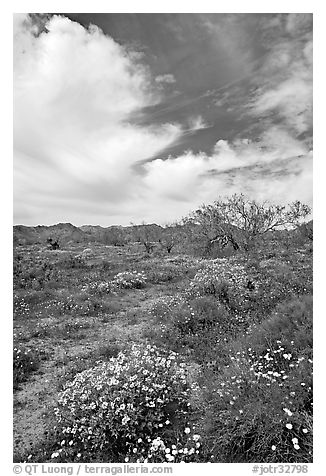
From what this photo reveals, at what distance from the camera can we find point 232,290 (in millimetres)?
12070

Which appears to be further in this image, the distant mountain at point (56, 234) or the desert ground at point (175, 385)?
the distant mountain at point (56, 234)

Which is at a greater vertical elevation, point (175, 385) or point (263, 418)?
point (263, 418)

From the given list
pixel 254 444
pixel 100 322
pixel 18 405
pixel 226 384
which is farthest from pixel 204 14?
pixel 100 322

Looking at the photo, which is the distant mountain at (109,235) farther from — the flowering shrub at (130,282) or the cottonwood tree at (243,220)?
the flowering shrub at (130,282)

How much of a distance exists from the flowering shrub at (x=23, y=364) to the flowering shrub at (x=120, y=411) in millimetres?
1937

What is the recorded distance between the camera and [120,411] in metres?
5.06

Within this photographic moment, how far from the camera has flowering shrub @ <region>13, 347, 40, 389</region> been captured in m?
7.57

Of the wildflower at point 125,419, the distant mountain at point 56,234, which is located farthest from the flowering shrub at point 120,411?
the distant mountain at point 56,234

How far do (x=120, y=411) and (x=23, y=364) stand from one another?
13.4 ft

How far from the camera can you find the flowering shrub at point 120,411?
192 inches

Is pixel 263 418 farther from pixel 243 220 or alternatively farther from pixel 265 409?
pixel 243 220

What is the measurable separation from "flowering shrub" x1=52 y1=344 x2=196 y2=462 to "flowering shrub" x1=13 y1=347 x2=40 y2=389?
1.94 metres

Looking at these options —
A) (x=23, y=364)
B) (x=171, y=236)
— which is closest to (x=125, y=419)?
(x=23, y=364)
